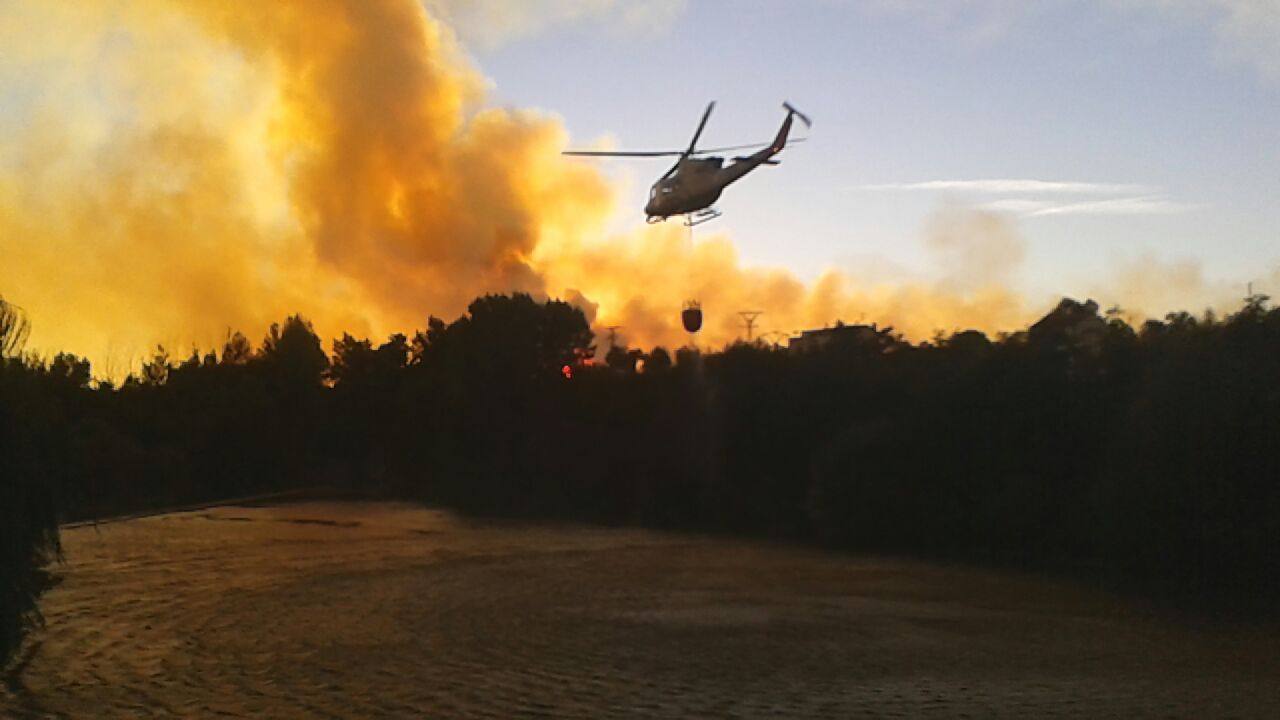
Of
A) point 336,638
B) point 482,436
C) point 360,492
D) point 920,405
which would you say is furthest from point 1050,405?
point 360,492

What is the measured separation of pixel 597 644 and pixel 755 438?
50466 millimetres

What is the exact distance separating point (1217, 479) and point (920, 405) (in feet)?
71.8

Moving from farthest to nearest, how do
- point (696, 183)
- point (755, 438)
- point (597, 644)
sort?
1. point (755, 438)
2. point (696, 183)
3. point (597, 644)

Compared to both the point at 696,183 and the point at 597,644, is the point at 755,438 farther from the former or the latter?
the point at 597,644

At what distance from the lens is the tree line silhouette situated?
43156 millimetres

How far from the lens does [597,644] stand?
29.0 meters

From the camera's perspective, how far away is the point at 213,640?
28562mm

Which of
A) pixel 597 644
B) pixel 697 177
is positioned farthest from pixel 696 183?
pixel 597 644

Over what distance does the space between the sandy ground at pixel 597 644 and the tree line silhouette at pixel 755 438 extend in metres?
3.87

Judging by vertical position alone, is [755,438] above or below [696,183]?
below

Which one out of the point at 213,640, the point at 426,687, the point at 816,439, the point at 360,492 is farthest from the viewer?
the point at 360,492

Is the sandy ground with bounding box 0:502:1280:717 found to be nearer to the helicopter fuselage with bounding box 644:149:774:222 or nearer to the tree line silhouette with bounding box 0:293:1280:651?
the tree line silhouette with bounding box 0:293:1280:651

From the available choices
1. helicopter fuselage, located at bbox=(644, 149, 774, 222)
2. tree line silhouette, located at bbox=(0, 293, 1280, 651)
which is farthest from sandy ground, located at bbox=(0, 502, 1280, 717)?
helicopter fuselage, located at bbox=(644, 149, 774, 222)

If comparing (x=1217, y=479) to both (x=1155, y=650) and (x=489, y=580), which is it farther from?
(x=489, y=580)
